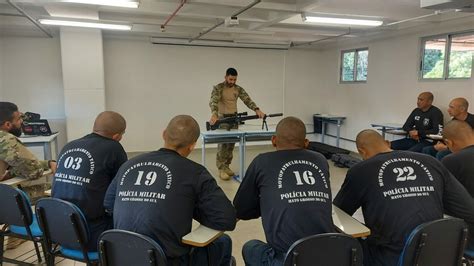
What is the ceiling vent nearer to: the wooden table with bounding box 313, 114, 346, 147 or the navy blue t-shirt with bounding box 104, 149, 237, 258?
the navy blue t-shirt with bounding box 104, 149, 237, 258

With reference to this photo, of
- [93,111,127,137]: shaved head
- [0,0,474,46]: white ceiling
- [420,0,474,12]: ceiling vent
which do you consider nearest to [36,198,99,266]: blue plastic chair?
[93,111,127,137]: shaved head

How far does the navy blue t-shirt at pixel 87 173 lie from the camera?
79.1 inches

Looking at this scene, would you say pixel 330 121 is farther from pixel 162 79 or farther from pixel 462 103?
pixel 162 79

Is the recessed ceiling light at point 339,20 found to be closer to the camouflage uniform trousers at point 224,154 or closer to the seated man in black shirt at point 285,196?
the camouflage uniform trousers at point 224,154

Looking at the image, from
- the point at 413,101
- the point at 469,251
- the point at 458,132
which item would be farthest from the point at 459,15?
the point at 469,251

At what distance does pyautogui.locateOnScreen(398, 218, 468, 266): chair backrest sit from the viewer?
1544 millimetres

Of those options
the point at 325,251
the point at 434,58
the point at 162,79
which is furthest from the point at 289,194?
the point at 162,79

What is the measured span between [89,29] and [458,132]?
605cm

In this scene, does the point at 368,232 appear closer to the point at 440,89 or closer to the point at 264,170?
the point at 264,170

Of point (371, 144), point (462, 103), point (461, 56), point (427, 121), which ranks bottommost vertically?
point (427, 121)

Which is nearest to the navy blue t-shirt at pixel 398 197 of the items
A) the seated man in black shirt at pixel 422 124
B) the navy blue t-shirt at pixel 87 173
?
the navy blue t-shirt at pixel 87 173

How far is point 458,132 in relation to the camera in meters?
2.23

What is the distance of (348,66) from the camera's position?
8.01m

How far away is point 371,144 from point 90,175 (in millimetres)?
1689
